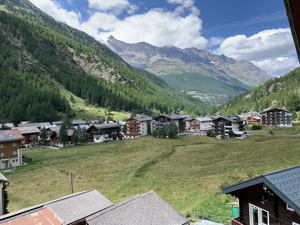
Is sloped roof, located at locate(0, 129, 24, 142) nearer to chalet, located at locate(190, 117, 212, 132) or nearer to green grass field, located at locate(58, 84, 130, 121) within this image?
green grass field, located at locate(58, 84, 130, 121)

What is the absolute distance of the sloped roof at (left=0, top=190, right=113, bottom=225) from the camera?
36.6 feet

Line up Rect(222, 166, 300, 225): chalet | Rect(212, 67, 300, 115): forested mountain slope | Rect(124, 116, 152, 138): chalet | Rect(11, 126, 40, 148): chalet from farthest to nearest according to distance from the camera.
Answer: Rect(212, 67, 300, 115): forested mountain slope → Rect(124, 116, 152, 138): chalet → Rect(11, 126, 40, 148): chalet → Rect(222, 166, 300, 225): chalet

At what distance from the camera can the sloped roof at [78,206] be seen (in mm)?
11766

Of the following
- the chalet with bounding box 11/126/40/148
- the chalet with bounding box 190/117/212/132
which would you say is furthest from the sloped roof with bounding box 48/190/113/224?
the chalet with bounding box 190/117/212/132

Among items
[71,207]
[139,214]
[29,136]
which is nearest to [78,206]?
[71,207]

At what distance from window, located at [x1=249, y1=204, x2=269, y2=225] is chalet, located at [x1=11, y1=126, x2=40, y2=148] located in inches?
3388

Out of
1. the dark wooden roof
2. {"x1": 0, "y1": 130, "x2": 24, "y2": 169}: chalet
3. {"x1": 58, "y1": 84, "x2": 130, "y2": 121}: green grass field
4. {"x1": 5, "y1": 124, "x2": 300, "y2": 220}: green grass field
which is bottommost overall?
{"x1": 5, "y1": 124, "x2": 300, "y2": 220}: green grass field

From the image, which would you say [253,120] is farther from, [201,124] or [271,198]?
[271,198]

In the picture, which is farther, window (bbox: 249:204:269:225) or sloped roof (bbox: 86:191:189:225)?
sloped roof (bbox: 86:191:189:225)

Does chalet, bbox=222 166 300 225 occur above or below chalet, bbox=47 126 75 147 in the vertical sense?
above

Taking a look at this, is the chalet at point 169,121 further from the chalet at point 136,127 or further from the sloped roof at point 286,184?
the sloped roof at point 286,184

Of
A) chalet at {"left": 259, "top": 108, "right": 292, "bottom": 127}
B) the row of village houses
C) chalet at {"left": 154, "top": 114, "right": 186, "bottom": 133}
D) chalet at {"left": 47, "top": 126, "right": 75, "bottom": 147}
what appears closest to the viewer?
the row of village houses

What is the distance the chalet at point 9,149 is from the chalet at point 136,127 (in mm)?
57268

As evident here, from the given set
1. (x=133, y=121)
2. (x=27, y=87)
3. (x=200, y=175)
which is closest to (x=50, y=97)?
(x=27, y=87)
